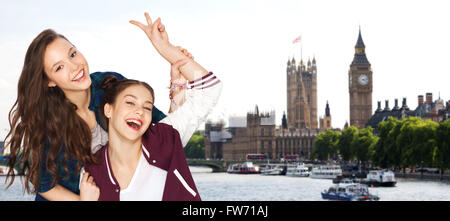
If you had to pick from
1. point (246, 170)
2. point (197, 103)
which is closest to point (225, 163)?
point (246, 170)

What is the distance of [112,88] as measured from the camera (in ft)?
6.81

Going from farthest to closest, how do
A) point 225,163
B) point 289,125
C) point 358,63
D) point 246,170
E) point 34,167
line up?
1. point 289,125
2. point 358,63
3. point 225,163
4. point 246,170
5. point 34,167

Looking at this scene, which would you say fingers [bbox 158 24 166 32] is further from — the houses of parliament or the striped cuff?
the houses of parliament

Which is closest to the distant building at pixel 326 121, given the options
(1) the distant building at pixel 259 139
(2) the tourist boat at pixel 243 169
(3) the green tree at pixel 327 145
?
(1) the distant building at pixel 259 139

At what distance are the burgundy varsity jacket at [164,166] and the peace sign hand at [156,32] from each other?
253 millimetres

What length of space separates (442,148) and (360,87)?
68.1m

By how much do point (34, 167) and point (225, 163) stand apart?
7222 centimetres

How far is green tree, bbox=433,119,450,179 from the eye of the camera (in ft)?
121

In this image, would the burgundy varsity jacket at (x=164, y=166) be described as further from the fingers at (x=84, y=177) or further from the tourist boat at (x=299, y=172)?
the tourist boat at (x=299, y=172)

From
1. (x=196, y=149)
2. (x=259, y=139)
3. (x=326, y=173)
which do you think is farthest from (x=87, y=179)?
(x=196, y=149)

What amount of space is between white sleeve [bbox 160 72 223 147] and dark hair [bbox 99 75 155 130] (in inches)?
6.3

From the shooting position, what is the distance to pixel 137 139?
2.00m

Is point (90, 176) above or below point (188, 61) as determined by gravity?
below
